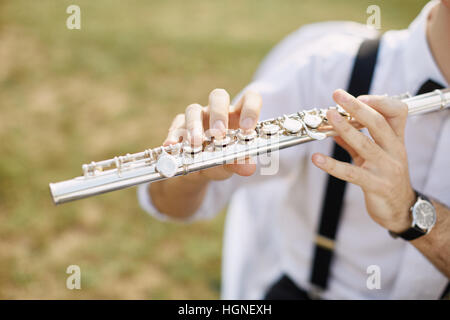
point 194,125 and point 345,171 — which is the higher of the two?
point 194,125

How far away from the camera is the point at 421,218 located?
39.9 inches

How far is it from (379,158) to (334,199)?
435 millimetres

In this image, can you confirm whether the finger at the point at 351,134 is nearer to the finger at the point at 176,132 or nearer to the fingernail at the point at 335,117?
the fingernail at the point at 335,117

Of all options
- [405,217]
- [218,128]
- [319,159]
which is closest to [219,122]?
[218,128]

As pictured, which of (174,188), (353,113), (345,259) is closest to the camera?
(353,113)

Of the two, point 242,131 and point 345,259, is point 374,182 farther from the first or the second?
point 345,259

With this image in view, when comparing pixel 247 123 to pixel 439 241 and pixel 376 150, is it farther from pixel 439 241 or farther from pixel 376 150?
pixel 439 241

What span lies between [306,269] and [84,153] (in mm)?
2000

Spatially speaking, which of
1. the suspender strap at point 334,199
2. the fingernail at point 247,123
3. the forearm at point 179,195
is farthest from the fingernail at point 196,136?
the suspender strap at point 334,199

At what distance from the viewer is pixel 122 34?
429cm

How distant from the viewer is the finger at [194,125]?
92cm

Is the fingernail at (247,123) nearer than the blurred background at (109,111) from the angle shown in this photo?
Yes

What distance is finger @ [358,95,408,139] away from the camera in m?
0.92
